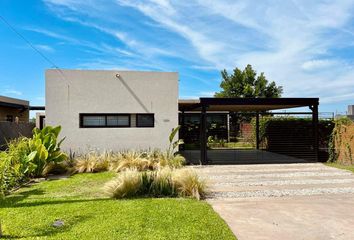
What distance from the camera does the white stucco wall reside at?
47.6 ft

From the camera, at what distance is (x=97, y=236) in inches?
203

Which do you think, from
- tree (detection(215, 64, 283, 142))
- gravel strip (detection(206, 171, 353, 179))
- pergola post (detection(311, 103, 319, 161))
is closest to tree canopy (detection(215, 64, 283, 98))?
tree (detection(215, 64, 283, 142))

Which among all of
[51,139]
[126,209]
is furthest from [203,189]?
[51,139]

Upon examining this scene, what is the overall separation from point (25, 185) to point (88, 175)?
86.8 inches

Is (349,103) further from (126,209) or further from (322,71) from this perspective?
(126,209)

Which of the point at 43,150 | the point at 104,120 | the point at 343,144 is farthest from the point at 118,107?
the point at 343,144

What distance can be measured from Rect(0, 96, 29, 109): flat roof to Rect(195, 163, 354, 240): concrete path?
13890mm

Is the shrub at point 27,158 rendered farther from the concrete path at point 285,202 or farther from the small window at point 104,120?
the concrete path at point 285,202

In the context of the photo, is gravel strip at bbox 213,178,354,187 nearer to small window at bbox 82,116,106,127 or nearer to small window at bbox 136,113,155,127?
small window at bbox 136,113,155,127

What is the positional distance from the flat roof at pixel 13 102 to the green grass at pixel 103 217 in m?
13.4

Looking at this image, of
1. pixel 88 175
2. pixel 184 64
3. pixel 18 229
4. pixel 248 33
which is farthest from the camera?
pixel 184 64

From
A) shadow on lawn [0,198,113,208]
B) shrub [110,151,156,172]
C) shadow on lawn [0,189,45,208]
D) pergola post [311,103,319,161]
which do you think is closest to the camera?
shadow on lawn [0,198,113,208]

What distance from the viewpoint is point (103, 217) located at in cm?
617

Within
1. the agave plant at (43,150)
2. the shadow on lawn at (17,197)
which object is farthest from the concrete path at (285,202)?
the agave plant at (43,150)
